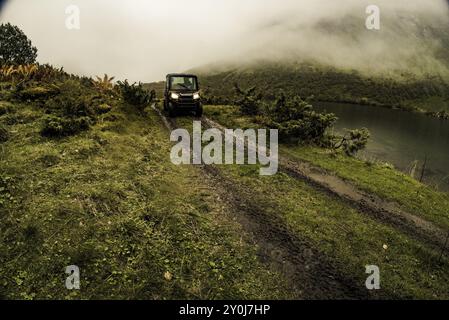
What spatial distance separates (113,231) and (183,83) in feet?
58.7

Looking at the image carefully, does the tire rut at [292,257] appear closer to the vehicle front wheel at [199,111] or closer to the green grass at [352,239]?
the green grass at [352,239]

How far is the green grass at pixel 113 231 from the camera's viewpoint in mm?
8133

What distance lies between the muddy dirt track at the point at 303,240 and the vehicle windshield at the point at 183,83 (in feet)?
36.5

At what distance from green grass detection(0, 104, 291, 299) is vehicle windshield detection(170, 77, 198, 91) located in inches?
469

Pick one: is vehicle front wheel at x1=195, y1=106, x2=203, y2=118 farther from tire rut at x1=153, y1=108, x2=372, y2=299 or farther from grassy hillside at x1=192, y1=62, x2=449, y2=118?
grassy hillside at x1=192, y1=62, x2=449, y2=118

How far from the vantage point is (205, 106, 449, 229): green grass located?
14492 mm

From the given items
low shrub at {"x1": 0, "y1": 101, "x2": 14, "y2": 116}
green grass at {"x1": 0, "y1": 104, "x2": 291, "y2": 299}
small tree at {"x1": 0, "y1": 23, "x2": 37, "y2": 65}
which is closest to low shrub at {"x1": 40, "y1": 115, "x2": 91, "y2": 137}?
green grass at {"x1": 0, "y1": 104, "x2": 291, "y2": 299}

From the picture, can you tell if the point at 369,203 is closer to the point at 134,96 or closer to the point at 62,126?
the point at 62,126

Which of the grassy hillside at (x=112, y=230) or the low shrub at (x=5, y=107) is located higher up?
the low shrub at (x=5, y=107)

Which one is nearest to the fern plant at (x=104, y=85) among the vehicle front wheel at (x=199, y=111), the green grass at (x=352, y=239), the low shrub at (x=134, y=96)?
the low shrub at (x=134, y=96)

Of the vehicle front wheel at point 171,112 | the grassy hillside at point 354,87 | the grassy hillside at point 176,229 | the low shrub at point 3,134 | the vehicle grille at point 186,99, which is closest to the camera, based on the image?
the grassy hillside at point 176,229

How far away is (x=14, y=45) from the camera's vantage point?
132 feet
